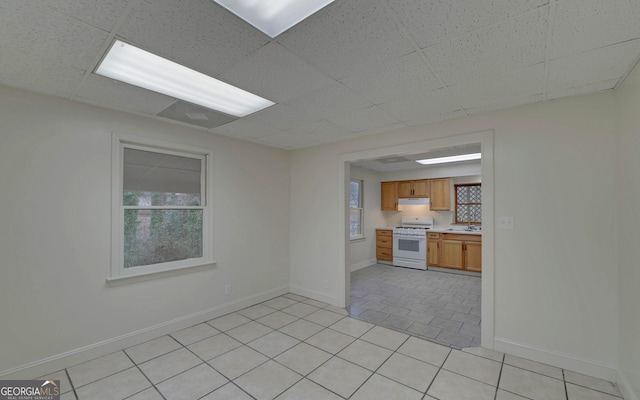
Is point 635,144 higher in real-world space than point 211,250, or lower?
higher

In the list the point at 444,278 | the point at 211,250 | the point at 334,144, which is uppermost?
the point at 334,144

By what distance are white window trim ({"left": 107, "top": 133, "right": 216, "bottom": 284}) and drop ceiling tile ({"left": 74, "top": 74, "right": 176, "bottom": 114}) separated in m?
0.34

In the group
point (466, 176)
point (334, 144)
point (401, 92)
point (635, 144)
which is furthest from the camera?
point (466, 176)

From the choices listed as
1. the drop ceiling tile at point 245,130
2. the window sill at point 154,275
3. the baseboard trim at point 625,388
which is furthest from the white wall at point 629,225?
the window sill at point 154,275

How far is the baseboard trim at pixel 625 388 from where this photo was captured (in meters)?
1.87

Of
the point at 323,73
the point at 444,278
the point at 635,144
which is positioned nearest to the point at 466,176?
the point at 444,278

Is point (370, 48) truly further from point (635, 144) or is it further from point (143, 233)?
point (143, 233)

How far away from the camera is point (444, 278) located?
5465 mm

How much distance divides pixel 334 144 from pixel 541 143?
8.03 ft

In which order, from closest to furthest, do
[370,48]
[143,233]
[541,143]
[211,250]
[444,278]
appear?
Answer: 1. [370,48]
2. [541,143]
3. [143,233]
4. [211,250]
5. [444,278]

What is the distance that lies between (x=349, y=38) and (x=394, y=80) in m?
0.67

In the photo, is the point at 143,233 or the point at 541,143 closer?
the point at 541,143

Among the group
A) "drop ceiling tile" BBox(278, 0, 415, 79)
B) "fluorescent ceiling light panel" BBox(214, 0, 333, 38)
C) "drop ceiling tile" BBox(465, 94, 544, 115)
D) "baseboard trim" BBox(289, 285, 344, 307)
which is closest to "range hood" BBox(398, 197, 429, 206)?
"baseboard trim" BBox(289, 285, 344, 307)

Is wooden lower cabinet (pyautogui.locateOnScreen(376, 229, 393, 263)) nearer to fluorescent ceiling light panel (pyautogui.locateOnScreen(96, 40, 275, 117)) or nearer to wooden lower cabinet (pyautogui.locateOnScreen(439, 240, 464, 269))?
wooden lower cabinet (pyautogui.locateOnScreen(439, 240, 464, 269))
